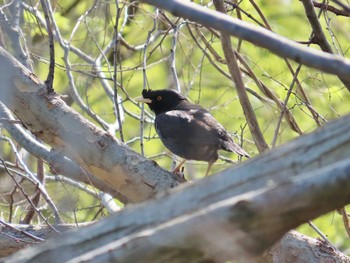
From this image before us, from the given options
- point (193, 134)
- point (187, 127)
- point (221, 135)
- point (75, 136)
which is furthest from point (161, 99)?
point (75, 136)

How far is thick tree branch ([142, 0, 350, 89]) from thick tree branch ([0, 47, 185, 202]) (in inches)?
74.5

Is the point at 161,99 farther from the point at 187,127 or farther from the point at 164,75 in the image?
the point at 164,75

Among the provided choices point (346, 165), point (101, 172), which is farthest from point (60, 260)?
point (101, 172)

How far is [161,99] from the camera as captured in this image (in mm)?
6641

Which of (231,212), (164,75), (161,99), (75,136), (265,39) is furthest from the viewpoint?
(164,75)

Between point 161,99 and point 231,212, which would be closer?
point 231,212

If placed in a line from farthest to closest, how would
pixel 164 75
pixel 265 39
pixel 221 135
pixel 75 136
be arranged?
pixel 164 75, pixel 221 135, pixel 75 136, pixel 265 39

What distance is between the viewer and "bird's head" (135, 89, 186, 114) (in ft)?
21.2

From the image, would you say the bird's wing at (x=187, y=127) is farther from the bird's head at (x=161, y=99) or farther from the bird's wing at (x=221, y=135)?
the bird's head at (x=161, y=99)

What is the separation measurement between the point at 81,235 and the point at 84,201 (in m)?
5.25

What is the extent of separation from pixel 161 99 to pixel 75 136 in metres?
2.54

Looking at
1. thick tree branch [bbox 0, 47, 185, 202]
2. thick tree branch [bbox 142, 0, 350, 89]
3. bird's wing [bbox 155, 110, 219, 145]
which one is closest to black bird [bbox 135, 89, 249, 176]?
bird's wing [bbox 155, 110, 219, 145]

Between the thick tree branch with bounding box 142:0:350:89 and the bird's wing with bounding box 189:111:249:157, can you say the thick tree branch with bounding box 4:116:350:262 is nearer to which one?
the thick tree branch with bounding box 142:0:350:89

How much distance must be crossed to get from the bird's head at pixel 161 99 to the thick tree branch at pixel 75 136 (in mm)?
2223
